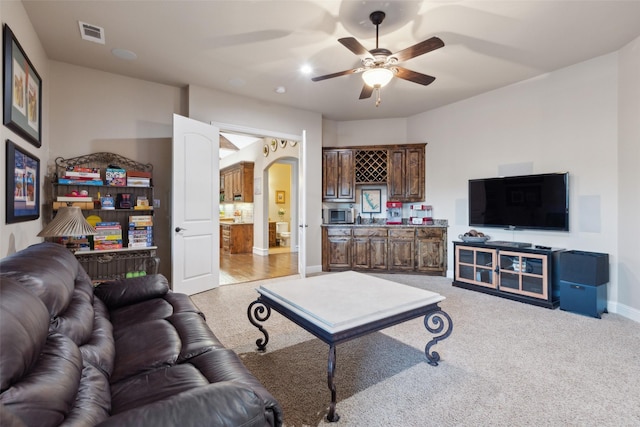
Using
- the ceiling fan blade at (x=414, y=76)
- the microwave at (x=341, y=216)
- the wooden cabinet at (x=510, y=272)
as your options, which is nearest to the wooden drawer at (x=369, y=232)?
the microwave at (x=341, y=216)

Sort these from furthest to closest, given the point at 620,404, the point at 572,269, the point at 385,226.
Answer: the point at 385,226 < the point at 572,269 < the point at 620,404

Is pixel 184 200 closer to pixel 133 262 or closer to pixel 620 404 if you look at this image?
pixel 133 262

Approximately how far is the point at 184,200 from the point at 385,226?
3.21 meters

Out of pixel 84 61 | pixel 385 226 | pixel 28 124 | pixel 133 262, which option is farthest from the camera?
pixel 385 226

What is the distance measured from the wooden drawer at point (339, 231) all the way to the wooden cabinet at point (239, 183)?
3373 mm

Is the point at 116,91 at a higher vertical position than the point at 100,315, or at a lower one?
higher

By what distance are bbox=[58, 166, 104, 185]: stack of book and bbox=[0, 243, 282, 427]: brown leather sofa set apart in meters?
1.86

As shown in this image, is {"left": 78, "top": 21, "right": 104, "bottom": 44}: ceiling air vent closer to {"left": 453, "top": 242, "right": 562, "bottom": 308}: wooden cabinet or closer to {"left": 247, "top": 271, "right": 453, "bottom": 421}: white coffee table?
{"left": 247, "top": 271, "right": 453, "bottom": 421}: white coffee table

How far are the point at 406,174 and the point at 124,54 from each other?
4.45m

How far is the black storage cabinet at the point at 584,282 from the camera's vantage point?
10.7 feet

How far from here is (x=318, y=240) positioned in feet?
18.4

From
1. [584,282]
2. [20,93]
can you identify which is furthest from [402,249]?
[20,93]

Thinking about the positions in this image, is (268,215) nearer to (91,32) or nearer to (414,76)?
(91,32)

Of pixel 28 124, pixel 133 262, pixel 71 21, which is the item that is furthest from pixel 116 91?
pixel 133 262
